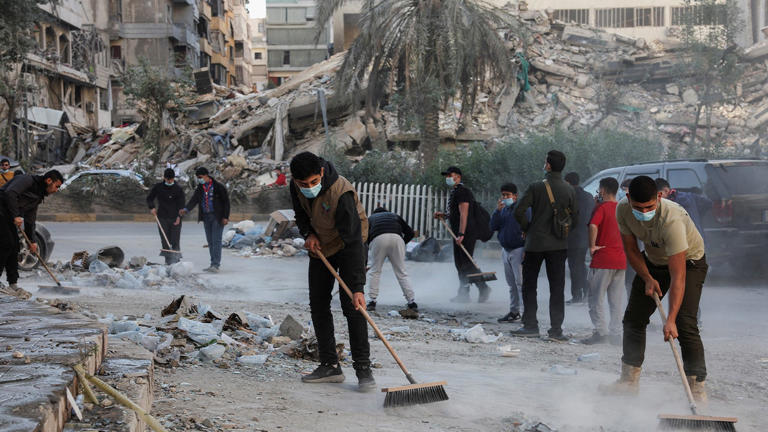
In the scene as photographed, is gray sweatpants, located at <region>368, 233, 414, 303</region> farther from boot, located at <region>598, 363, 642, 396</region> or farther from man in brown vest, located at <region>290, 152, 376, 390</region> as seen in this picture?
boot, located at <region>598, 363, 642, 396</region>

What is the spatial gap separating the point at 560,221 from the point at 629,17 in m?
40.3

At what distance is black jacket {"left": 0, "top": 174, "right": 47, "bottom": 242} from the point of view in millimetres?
9047

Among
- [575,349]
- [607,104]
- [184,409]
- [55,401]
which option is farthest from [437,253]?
[607,104]

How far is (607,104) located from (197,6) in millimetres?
35875

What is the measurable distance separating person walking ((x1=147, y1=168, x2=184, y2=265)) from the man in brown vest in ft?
28.8

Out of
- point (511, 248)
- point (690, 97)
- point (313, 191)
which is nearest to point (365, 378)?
point (313, 191)

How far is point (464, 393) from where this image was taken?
5.08 meters

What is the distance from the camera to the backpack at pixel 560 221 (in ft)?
24.7

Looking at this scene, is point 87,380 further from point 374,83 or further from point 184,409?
point 374,83

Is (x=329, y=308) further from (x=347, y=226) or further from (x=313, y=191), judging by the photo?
(x=313, y=191)

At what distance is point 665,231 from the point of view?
14.8 feet

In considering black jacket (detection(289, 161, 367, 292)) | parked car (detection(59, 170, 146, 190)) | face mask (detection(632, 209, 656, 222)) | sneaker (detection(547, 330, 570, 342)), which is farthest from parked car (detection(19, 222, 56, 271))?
parked car (detection(59, 170, 146, 190))

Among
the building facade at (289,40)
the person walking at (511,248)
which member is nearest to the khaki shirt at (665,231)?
the person walking at (511,248)

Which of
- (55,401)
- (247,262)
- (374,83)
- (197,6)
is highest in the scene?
(197,6)
